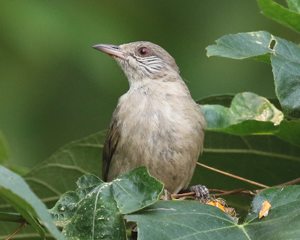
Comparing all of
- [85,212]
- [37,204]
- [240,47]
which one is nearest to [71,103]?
[240,47]

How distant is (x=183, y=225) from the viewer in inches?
86.6

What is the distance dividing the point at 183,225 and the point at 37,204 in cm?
78

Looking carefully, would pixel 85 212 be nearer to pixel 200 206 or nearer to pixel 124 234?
pixel 124 234

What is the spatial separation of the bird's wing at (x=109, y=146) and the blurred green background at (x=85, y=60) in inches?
74.0

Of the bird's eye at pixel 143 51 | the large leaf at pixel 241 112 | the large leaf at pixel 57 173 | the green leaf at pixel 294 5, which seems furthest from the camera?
the bird's eye at pixel 143 51

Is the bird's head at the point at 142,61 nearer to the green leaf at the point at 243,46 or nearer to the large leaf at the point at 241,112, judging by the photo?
the large leaf at the point at 241,112

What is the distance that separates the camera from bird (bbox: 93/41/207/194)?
3.71m

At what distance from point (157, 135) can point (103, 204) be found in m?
1.48

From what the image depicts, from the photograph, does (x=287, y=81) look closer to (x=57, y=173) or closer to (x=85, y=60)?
(x=57, y=173)

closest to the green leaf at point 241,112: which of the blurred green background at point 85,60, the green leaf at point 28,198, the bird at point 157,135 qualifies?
the bird at point 157,135

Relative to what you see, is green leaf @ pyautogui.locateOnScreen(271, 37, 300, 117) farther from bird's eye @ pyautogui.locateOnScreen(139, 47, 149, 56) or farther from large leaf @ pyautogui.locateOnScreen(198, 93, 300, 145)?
bird's eye @ pyautogui.locateOnScreen(139, 47, 149, 56)

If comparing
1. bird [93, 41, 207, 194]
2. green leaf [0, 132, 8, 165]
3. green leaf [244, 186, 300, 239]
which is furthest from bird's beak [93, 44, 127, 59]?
green leaf [244, 186, 300, 239]

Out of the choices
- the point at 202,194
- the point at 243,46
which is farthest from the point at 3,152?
the point at 243,46

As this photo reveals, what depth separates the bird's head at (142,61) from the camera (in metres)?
4.66
